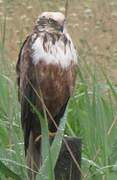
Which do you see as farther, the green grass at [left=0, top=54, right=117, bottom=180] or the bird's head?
the bird's head

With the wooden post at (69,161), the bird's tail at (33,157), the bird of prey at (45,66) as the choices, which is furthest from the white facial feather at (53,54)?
the wooden post at (69,161)

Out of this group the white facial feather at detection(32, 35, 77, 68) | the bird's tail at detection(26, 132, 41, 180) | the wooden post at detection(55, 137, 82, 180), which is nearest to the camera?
the wooden post at detection(55, 137, 82, 180)

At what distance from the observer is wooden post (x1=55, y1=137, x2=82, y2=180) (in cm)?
282

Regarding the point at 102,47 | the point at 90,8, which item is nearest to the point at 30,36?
the point at 102,47

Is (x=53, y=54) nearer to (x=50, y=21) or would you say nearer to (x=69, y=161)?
(x=50, y=21)

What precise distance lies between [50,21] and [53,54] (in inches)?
4.9

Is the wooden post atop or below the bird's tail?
atop

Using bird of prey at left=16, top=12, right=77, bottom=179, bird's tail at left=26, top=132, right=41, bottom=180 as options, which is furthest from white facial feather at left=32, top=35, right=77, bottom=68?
bird's tail at left=26, top=132, right=41, bottom=180

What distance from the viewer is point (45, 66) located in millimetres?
3268

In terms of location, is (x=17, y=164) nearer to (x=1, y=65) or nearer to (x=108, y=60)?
(x=1, y=65)

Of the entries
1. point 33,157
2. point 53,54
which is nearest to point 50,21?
point 53,54

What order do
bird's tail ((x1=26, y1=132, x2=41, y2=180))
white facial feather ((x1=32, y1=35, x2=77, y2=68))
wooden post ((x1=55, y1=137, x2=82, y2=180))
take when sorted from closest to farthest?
wooden post ((x1=55, y1=137, x2=82, y2=180)), bird's tail ((x1=26, y1=132, x2=41, y2=180)), white facial feather ((x1=32, y1=35, x2=77, y2=68))

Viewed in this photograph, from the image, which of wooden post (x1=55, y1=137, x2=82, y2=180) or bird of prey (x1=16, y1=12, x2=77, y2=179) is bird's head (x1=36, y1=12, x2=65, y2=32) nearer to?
bird of prey (x1=16, y1=12, x2=77, y2=179)

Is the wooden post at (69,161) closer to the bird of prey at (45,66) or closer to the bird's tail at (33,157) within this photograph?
the bird's tail at (33,157)
